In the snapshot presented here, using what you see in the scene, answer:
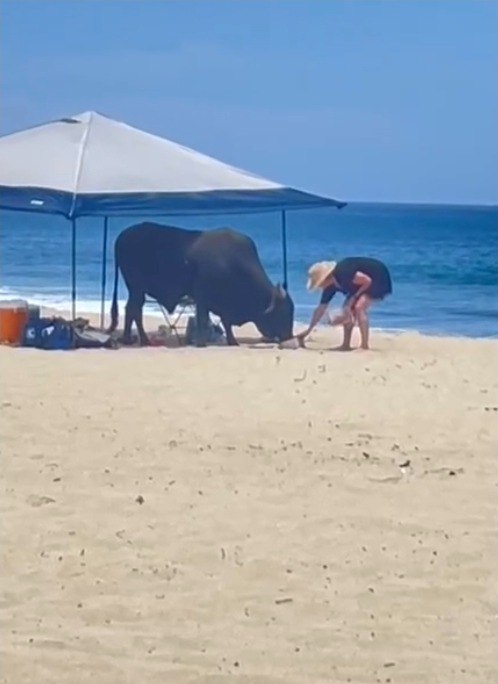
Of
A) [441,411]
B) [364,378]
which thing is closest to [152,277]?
[364,378]

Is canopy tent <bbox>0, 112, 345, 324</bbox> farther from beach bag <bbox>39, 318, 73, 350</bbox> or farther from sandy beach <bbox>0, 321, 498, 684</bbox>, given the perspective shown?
sandy beach <bbox>0, 321, 498, 684</bbox>

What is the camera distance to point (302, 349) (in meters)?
12.0

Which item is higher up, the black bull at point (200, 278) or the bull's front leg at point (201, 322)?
the black bull at point (200, 278)

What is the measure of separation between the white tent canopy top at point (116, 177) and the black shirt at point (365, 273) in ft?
2.26

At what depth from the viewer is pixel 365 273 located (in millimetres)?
12188

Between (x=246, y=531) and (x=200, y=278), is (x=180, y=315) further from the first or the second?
(x=246, y=531)

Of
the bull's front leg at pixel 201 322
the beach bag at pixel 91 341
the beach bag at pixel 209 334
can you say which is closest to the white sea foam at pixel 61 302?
the beach bag at pixel 209 334

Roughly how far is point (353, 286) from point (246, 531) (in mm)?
6782

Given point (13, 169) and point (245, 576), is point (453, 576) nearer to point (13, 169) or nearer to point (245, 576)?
point (245, 576)

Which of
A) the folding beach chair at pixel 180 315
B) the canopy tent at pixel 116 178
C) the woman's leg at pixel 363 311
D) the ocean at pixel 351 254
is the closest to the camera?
the canopy tent at pixel 116 178

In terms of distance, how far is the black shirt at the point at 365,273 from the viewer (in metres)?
12.2

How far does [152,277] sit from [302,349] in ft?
4.82

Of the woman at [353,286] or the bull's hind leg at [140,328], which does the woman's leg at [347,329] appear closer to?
the woman at [353,286]

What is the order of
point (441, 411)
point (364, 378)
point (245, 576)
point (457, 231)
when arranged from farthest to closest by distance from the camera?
point (457, 231) → point (364, 378) → point (441, 411) → point (245, 576)
